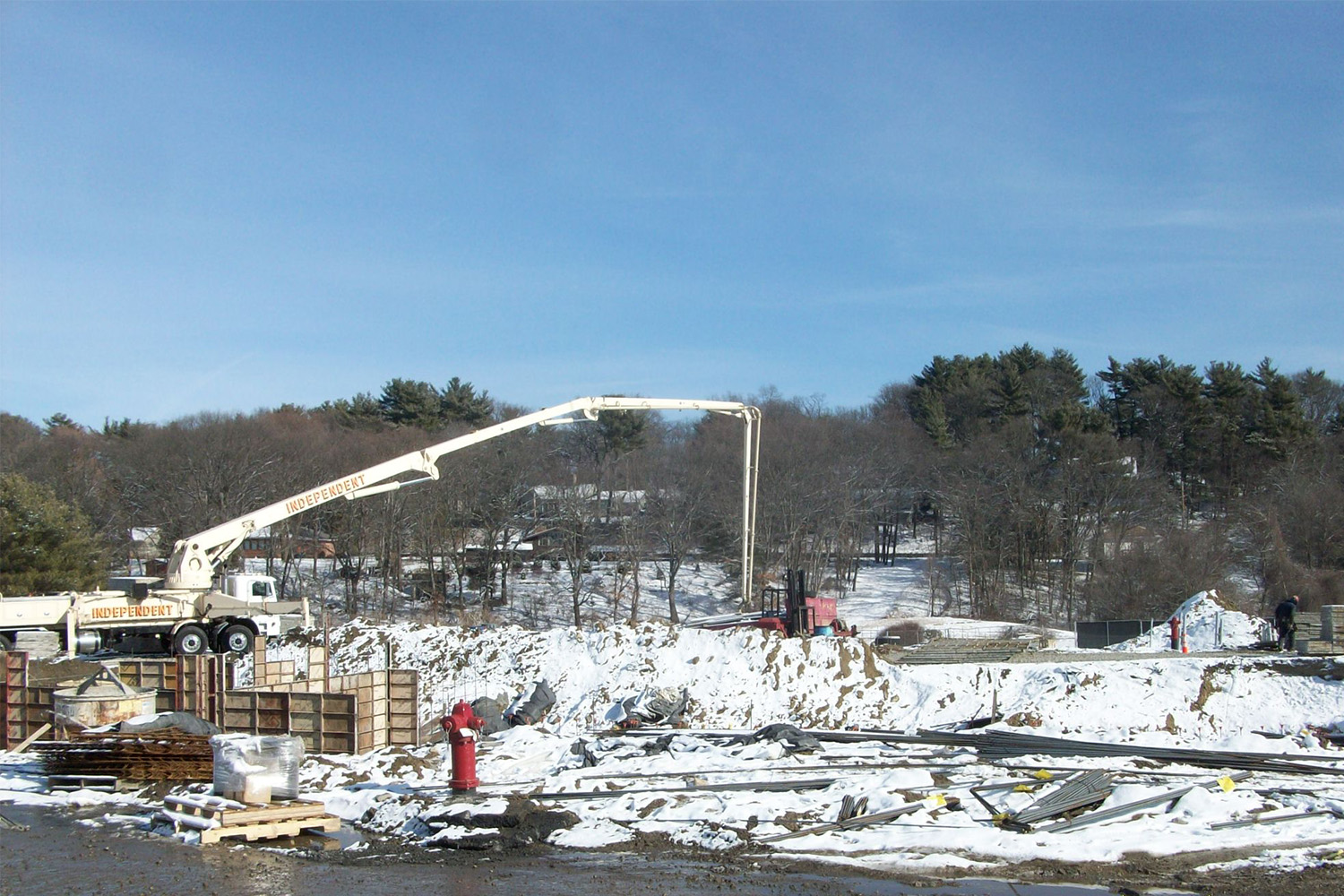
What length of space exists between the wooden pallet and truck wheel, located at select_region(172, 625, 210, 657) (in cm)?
1554

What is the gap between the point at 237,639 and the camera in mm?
28188

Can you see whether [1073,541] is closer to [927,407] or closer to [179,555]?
[927,407]

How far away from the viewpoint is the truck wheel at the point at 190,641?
91.3 feet

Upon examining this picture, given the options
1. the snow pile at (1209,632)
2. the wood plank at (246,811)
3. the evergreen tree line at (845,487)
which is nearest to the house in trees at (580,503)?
the evergreen tree line at (845,487)

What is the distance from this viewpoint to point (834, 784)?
14250mm

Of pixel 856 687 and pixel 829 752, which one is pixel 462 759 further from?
pixel 856 687

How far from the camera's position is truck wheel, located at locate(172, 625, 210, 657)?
27.8 meters

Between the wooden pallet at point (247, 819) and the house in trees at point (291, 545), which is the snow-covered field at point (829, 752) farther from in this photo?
the house in trees at point (291, 545)

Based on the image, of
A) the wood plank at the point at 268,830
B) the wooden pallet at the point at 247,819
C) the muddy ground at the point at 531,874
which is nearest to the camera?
the muddy ground at the point at 531,874

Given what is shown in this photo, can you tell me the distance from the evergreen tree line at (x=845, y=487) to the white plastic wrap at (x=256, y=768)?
132ft

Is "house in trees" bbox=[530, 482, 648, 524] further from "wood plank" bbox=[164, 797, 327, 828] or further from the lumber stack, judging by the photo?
"wood plank" bbox=[164, 797, 327, 828]

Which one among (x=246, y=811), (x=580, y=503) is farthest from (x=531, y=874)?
(x=580, y=503)

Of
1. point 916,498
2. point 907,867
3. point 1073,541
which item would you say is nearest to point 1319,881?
point 907,867

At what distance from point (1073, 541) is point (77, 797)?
182ft
